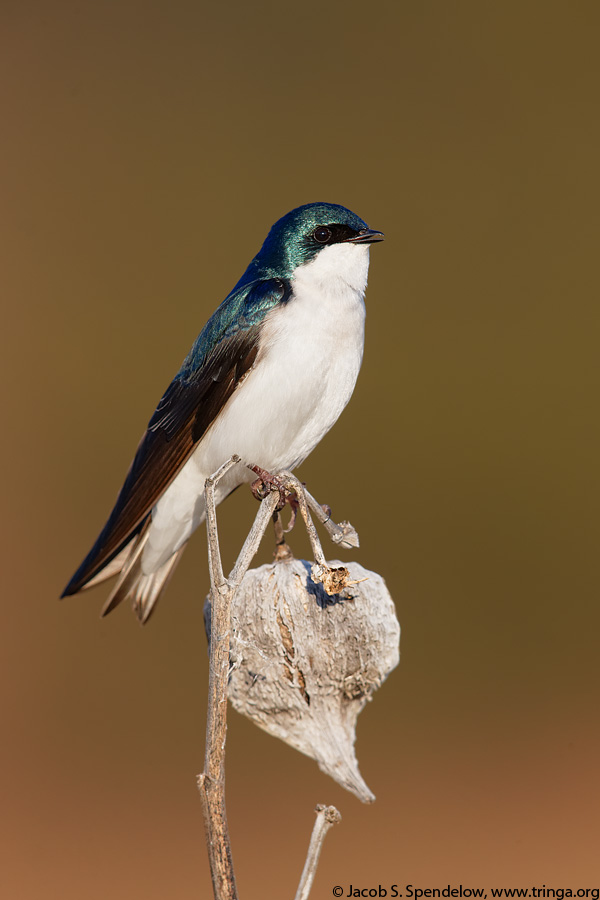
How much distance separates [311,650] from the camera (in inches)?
59.1

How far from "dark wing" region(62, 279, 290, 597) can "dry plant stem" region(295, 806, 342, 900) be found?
1.10m

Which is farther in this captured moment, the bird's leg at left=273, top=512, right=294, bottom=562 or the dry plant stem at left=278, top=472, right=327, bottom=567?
the bird's leg at left=273, top=512, right=294, bottom=562

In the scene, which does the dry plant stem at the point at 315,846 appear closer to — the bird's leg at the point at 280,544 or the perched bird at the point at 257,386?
the bird's leg at the point at 280,544

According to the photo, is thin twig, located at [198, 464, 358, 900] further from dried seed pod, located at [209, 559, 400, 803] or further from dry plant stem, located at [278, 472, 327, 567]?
dried seed pod, located at [209, 559, 400, 803]

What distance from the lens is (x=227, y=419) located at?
6.76 feet

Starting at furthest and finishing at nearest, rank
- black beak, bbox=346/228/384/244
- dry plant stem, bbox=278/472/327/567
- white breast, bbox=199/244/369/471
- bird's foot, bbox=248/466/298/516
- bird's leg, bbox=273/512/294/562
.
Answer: black beak, bbox=346/228/384/244
white breast, bbox=199/244/369/471
bird's leg, bbox=273/512/294/562
bird's foot, bbox=248/466/298/516
dry plant stem, bbox=278/472/327/567

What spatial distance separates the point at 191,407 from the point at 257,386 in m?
0.20

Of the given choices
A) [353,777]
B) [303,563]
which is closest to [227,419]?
[303,563]

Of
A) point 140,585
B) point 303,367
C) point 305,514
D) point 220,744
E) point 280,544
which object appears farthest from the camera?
point 140,585

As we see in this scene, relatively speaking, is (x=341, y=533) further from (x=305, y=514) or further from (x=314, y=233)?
(x=314, y=233)

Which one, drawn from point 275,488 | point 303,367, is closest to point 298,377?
point 303,367

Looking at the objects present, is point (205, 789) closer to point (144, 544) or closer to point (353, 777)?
point (353, 777)

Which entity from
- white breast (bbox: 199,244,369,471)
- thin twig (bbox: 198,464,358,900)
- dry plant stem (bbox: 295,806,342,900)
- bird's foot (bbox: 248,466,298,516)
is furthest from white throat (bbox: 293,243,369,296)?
dry plant stem (bbox: 295,806,342,900)

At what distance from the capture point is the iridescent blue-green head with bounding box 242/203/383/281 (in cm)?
209
